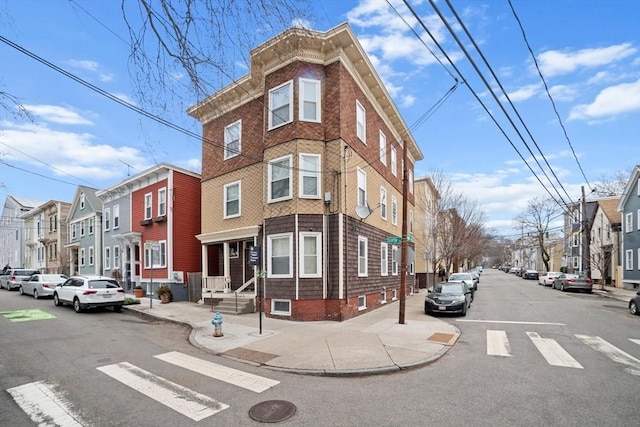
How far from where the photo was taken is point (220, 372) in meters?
7.15

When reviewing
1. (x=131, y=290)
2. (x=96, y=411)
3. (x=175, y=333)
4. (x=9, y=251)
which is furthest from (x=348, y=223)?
(x=9, y=251)

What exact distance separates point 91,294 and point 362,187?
12.1 metres

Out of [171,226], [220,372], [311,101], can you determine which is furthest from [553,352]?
[171,226]

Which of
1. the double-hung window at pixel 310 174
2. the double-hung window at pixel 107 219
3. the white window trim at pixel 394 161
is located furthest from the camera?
the double-hung window at pixel 107 219

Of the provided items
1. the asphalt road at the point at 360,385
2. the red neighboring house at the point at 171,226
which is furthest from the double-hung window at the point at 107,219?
the asphalt road at the point at 360,385

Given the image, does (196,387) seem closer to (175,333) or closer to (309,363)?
(309,363)

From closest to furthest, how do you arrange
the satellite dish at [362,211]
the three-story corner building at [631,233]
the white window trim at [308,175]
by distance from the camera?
1. the white window trim at [308,175]
2. the satellite dish at [362,211]
3. the three-story corner building at [631,233]

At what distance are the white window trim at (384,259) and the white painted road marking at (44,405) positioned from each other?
14.7 m

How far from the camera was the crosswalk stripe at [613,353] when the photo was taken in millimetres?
7426

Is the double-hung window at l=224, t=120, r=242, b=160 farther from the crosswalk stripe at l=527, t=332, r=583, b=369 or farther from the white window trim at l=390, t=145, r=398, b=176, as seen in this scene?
the crosswalk stripe at l=527, t=332, r=583, b=369

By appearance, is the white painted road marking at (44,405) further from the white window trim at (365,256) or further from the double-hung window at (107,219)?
the double-hung window at (107,219)

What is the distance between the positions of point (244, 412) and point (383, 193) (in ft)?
51.2

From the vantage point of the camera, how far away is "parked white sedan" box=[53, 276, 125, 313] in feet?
49.0

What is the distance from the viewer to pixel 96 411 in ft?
17.0
